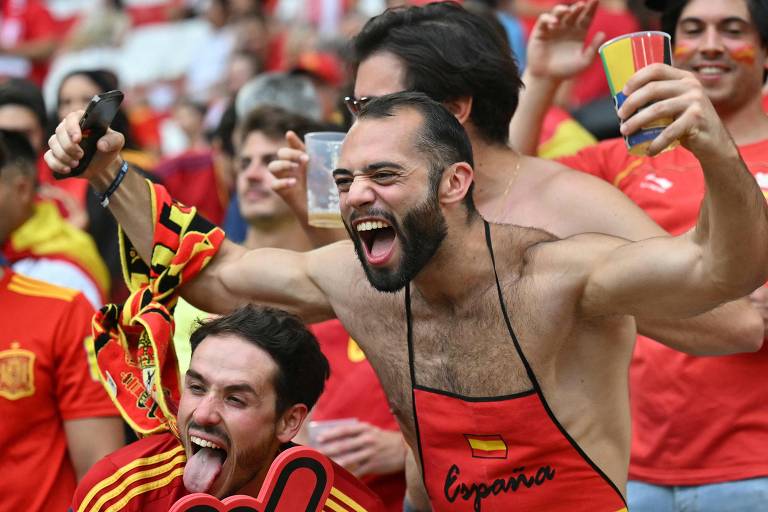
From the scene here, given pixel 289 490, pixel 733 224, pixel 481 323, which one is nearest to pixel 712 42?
pixel 481 323

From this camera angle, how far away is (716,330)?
12.7 feet

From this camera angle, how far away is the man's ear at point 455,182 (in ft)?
11.8

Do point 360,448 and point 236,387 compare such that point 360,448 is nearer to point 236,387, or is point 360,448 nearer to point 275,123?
point 236,387

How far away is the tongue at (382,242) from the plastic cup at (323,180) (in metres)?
0.69

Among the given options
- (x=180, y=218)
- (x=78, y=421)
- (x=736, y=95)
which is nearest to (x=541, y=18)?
(x=736, y=95)

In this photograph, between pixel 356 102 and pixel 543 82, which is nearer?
pixel 356 102

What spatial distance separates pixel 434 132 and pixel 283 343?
760 mm

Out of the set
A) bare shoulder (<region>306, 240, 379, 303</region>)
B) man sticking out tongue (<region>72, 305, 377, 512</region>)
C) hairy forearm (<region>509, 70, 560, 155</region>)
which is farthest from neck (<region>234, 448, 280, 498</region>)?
hairy forearm (<region>509, 70, 560, 155</region>)

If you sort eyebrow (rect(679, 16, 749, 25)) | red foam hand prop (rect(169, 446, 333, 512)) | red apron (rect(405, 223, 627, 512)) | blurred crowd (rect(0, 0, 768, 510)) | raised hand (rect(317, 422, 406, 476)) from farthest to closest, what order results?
blurred crowd (rect(0, 0, 768, 510))
eyebrow (rect(679, 16, 749, 25))
raised hand (rect(317, 422, 406, 476))
red apron (rect(405, 223, 627, 512))
red foam hand prop (rect(169, 446, 333, 512))

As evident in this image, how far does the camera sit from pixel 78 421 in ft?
15.5

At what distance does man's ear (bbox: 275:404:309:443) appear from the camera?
3812 mm

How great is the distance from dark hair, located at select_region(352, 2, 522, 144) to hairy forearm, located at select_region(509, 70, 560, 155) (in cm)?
57

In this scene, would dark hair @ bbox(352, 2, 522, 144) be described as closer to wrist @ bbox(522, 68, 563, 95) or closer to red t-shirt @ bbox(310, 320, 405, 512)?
wrist @ bbox(522, 68, 563, 95)

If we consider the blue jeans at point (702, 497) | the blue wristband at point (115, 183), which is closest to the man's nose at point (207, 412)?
the blue wristband at point (115, 183)
